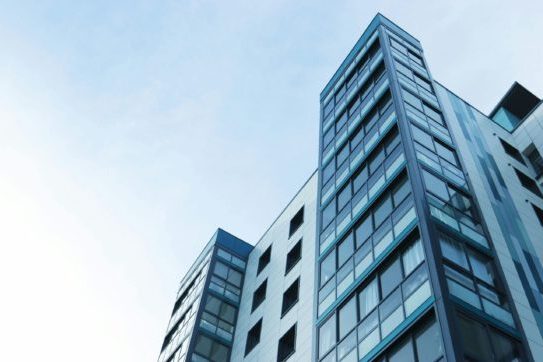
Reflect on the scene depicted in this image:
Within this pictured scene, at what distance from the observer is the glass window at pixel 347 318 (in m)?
21.4

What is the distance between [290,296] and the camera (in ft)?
106

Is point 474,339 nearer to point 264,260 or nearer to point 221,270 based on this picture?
point 264,260

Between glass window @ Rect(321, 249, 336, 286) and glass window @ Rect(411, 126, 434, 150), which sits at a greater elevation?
glass window @ Rect(411, 126, 434, 150)

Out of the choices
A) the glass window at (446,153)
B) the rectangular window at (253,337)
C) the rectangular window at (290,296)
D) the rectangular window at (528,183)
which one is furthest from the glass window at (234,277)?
the glass window at (446,153)

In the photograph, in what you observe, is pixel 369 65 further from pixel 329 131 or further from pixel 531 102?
pixel 531 102

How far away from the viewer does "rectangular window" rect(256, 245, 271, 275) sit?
39.7 meters

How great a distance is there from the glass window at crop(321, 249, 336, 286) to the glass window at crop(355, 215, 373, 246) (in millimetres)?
1632

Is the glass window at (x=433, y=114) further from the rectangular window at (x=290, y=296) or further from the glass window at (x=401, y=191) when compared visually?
the rectangular window at (x=290, y=296)

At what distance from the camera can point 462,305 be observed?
17.6 metres

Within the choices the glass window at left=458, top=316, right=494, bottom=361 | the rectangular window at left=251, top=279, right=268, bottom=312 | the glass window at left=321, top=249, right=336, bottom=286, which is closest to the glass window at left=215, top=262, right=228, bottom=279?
the rectangular window at left=251, top=279, right=268, bottom=312

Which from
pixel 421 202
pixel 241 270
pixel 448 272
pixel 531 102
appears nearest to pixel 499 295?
pixel 448 272

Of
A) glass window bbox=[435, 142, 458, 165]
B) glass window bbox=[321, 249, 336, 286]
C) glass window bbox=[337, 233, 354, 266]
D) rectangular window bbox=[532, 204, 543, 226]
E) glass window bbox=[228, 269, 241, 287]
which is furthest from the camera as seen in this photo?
glass window bbox=[228, 269, 241, 287]

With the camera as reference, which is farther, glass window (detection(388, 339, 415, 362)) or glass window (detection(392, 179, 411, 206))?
glass window (detection(392, 179, 411, 206))

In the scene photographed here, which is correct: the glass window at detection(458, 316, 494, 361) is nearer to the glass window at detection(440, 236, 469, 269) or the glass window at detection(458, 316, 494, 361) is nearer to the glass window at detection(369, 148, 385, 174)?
the glass window at detection(440, 236, 469, 269)
